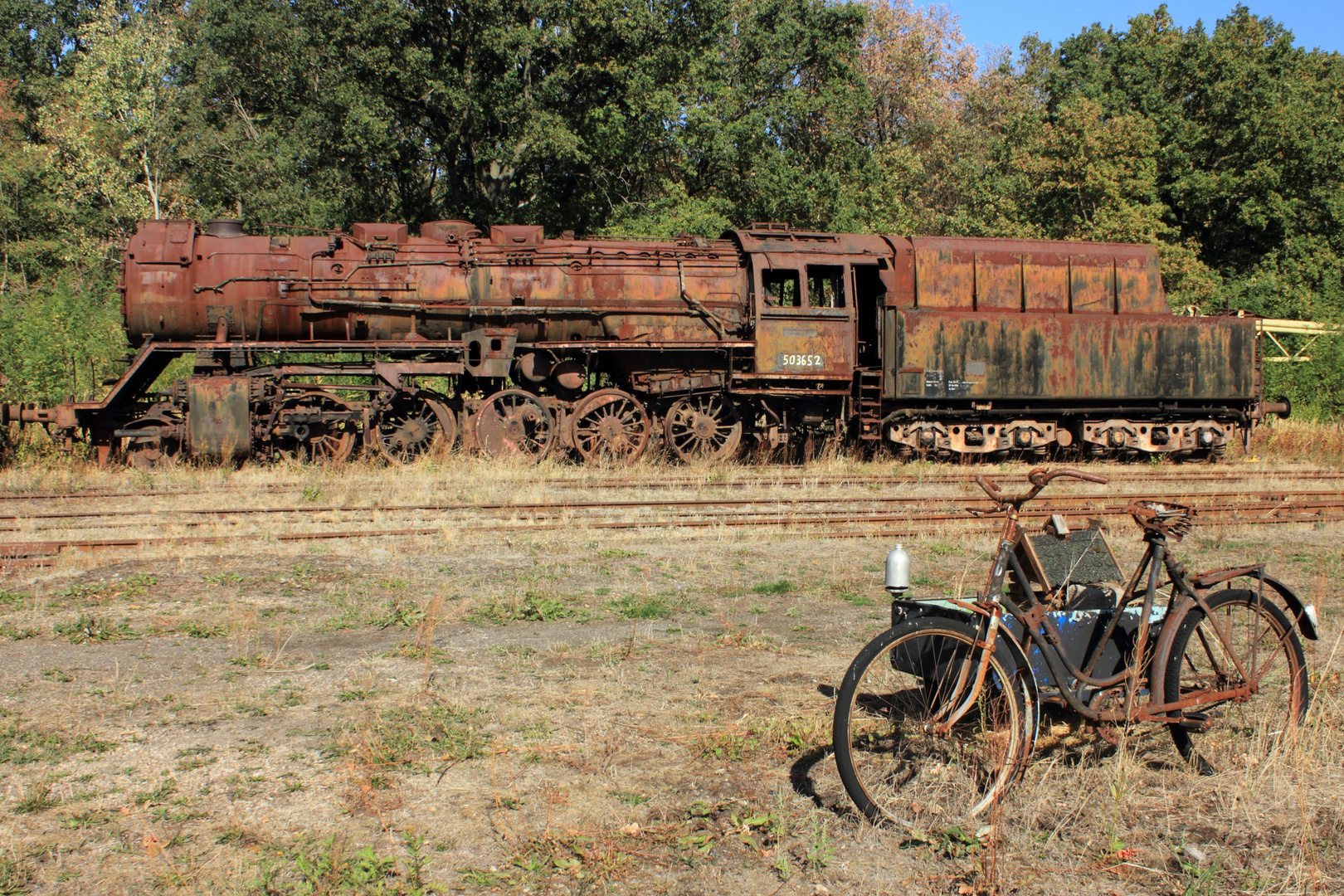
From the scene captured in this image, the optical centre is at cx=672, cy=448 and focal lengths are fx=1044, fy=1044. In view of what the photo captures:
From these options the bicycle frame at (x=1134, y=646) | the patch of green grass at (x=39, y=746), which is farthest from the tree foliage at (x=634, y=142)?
the bicycle frame at (x=1134, y=646)

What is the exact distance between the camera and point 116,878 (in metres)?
3.67

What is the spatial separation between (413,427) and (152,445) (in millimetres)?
3543

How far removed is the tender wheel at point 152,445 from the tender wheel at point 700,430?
6.93 meters

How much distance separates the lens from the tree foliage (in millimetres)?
24891

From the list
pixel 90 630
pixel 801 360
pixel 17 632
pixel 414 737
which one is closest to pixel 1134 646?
pixel 414 737

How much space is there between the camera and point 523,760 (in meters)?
4.71

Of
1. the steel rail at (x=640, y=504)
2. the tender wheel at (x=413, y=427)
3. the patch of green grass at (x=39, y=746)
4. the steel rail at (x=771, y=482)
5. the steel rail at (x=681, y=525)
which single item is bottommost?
the patch of green grass at (x=39, y=746)

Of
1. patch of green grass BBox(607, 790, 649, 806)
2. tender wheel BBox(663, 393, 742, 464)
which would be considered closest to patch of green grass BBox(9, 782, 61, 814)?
patch of green grass BBox(607, 790, 649, 806)

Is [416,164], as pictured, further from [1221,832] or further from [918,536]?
[1221,832]

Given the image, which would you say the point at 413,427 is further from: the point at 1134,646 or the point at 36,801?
the point at 1134,646

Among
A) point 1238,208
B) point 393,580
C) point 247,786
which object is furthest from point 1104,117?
point 247,786

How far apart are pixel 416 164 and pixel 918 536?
21.9 m

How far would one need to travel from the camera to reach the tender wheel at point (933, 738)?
402 centimetres

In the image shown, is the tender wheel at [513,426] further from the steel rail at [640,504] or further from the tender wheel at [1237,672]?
the tender wheel at [1237,672]
